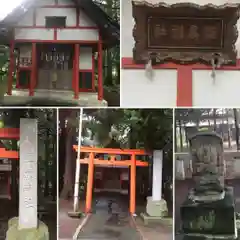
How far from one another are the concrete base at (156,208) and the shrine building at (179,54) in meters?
0.30

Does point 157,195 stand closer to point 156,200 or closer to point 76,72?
point 156,200

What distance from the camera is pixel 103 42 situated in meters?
1.40

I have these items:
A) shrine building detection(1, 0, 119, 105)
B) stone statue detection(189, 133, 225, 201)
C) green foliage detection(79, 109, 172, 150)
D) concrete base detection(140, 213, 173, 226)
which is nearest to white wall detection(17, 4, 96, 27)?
shrine building detection(1, 0, 119, 105)

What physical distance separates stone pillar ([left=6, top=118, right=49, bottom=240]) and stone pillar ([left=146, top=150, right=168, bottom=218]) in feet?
1.16

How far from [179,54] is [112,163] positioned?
0.39 metres

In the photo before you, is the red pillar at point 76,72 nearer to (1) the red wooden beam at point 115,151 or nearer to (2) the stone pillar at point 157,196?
(1) the red wooden beam at point 115,151

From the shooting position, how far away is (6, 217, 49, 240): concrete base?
56.6 inches

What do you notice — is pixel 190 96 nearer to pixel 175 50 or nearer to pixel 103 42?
pixel 175 50

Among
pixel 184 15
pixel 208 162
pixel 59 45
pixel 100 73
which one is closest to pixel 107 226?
pixel 208 162

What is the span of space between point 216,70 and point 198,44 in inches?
3.8

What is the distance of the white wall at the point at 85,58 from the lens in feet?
4.64

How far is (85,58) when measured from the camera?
1415 millimetres

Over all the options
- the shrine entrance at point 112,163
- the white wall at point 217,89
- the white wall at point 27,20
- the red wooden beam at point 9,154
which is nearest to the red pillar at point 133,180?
the shrine entrance at point 112,163

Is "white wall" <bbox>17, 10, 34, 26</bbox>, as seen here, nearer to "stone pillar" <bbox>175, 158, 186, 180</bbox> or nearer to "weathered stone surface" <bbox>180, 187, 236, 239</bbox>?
"stone pillar" <bbox>175, 158, 186, 180</bbox>
